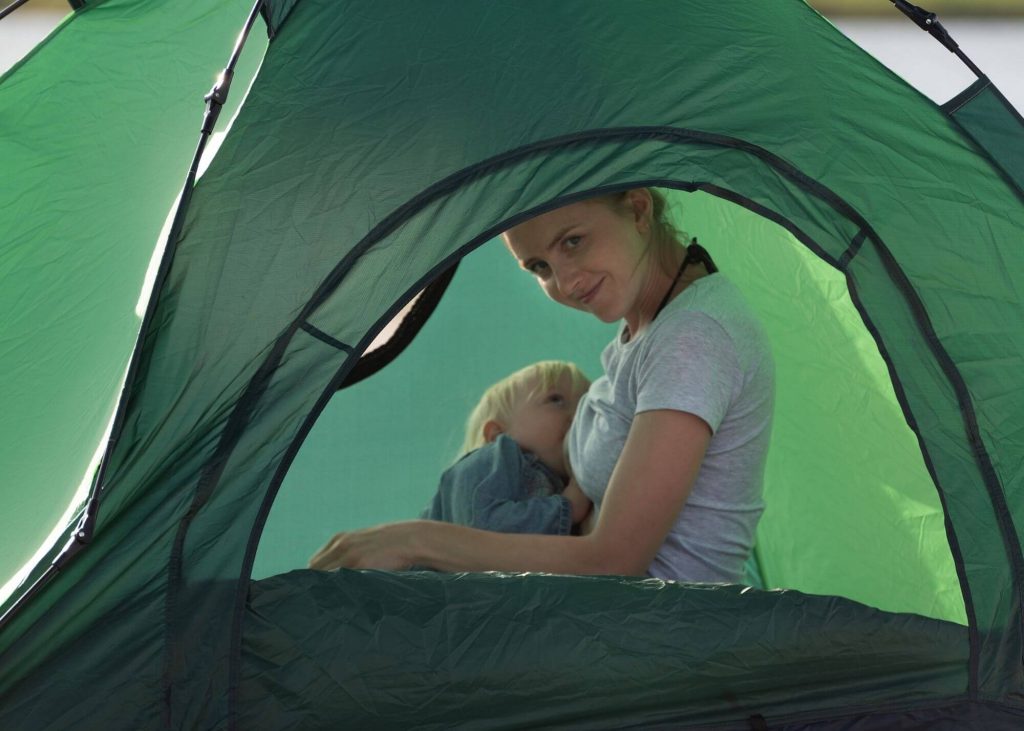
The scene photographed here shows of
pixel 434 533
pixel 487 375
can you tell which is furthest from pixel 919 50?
pixel 434 533

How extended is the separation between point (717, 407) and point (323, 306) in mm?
463

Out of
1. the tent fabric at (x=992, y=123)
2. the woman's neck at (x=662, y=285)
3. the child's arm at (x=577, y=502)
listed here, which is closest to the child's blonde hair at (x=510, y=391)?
the child's arm at (x=577, y=502)

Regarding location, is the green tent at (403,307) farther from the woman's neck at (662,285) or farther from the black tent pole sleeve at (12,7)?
the black tent pole sleeve at (12,7)

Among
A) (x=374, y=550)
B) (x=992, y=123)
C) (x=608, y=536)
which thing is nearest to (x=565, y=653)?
(x=608, y=536)

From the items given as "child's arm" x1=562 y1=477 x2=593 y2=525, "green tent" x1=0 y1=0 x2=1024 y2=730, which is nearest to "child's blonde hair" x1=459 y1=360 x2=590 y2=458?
"child's arm" x1=562 y1=477 x2=593 y2=525

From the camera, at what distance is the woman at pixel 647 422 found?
1.44 meters

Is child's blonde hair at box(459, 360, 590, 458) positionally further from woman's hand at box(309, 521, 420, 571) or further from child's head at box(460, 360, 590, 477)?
woman's hand at box(309, 521, 420, 571)

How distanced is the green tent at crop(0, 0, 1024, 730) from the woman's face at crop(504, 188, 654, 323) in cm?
19

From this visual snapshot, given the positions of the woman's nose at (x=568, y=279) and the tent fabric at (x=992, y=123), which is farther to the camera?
the woman's nose at (x=568, y=279)

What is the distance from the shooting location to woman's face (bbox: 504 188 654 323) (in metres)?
1.56

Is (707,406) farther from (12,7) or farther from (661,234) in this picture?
(12,7)

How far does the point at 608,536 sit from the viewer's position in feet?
4.71

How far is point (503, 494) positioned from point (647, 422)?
42 cm

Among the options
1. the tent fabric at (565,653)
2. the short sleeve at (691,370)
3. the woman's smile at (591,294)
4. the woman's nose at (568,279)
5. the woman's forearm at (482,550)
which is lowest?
the tent fabric at (565,653)
